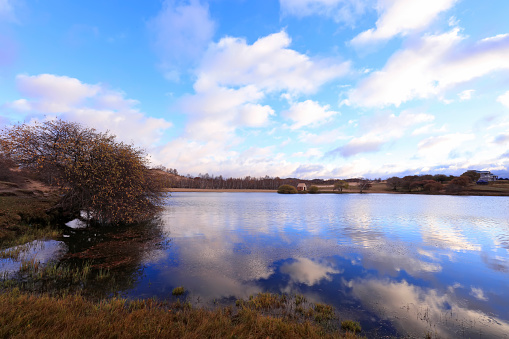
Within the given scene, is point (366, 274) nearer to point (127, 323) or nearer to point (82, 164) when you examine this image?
point (127, 323)

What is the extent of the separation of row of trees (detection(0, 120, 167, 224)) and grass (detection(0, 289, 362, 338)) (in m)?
18.4

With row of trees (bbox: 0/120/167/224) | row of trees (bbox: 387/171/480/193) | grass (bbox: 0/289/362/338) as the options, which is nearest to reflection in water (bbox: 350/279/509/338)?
grass (bbox: 0/289/362/338)

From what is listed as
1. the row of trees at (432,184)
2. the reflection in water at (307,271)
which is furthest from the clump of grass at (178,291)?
the row of trees at (432,184)

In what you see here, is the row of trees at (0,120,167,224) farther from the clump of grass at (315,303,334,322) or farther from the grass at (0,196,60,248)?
the clump of grass at (315,303,334,322)

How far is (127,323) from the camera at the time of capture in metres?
6.80

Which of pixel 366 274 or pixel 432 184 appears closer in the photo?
pixel 366 274

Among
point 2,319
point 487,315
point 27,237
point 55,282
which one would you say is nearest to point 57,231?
point 27,237

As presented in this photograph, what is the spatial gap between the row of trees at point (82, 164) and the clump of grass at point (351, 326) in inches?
960

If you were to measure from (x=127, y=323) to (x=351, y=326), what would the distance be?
8.33 metres

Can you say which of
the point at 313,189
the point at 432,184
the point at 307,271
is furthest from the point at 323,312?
the point at 432,184

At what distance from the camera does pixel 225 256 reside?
1789 centimetres

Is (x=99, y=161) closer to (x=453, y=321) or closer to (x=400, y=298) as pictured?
(x=400, y=298)

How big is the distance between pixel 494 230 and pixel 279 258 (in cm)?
3394

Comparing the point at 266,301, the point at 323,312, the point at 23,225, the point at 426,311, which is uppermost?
the point at 23,225
